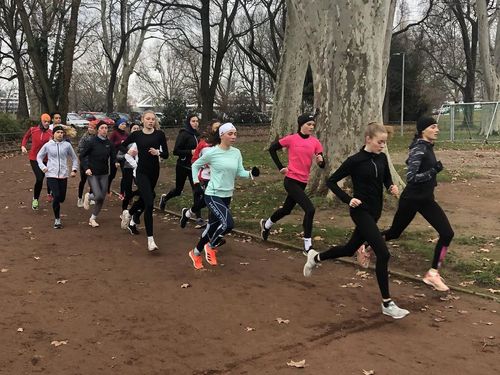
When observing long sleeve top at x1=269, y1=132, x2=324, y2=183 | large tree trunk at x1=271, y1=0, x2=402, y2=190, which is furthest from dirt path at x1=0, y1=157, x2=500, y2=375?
large tree trunk at x1=271, y1=0, x2=402, y2=190

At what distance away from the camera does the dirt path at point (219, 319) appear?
14.6 ft

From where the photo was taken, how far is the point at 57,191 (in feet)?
32.6

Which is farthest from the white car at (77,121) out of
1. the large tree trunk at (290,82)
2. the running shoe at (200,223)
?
the running shoe at (200,223)

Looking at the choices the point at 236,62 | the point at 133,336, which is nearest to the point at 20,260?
the point at 133,336

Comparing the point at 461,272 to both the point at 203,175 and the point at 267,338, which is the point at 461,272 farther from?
the point at 203,175

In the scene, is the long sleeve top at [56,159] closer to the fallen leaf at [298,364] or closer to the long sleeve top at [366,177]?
the long sleeve top at [366,177]

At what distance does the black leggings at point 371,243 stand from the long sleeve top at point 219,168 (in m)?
1.68

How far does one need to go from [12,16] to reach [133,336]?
35.0 meters

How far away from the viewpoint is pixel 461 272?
23.1ft

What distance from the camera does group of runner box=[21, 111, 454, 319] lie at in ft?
19.2

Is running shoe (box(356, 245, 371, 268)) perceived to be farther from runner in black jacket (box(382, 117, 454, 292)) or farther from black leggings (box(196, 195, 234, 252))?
black leggings (box(196, 195, 234, 252))

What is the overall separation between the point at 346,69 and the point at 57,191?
575cm

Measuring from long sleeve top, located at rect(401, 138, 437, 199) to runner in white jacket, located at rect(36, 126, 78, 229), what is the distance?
608cm

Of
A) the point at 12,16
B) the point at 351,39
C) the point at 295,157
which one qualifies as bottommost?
the point at 295,157
